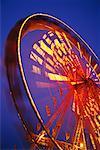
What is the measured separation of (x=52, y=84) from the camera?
143cm

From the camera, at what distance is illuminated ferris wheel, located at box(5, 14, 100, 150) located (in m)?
1.25

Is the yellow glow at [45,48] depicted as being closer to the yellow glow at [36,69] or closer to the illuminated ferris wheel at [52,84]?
the illuminated ferris wheel at [52,84]

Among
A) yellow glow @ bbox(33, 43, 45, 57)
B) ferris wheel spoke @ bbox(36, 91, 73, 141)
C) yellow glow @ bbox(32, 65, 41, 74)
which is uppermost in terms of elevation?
yellow glow @ bbox(33, 43, 45, 57)

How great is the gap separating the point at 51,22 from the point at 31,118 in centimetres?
55

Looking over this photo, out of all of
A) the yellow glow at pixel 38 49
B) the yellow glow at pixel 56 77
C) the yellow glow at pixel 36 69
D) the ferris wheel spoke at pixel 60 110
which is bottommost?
the ferris wheel spoke at pixel 60 110

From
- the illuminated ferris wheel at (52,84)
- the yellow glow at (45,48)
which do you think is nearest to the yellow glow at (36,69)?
the illuminated ferris wheel at (52,84)

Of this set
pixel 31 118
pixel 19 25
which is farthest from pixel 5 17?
pixel 31 118

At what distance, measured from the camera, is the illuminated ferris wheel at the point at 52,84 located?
1249mm

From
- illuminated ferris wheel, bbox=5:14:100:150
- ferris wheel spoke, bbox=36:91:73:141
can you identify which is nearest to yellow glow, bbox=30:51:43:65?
illuminated ferris wheel, bbox=5:14:100:150

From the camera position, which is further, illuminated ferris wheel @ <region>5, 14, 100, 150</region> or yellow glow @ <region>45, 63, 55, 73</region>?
yellow glow @ <region>45, 63, 55, 73</region>

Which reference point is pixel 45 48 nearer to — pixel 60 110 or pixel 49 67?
pixel 49 67

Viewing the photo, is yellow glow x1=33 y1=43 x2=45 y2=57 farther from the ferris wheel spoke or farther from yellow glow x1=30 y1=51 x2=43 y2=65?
the ferris wheel spoke

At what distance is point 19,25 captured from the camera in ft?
4.47

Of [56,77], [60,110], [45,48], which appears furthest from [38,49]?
[60,110]
